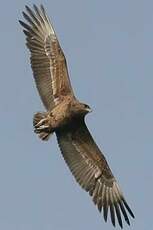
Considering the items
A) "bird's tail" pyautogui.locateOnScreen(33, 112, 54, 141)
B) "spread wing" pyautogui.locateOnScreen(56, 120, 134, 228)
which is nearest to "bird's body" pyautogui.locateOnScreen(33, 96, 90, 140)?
"bird's tail" pyautogui.locateOnScreen(33, 112, 54, 141)

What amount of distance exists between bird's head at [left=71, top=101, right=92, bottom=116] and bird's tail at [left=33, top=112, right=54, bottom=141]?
59 centimetres

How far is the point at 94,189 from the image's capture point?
68.7 feet

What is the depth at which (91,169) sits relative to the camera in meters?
21.2

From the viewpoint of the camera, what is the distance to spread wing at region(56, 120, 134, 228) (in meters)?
20.9

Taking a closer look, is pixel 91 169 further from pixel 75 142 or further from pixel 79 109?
pixel 79 109

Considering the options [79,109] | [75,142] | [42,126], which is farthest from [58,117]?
[75,142]

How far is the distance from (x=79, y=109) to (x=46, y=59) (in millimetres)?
1926

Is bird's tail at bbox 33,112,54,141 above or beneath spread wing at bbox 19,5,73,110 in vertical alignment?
beneath

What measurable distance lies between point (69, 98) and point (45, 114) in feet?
2.39

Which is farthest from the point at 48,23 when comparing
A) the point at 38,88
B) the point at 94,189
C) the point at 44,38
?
the point at 94,189

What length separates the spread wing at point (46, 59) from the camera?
68.4 ft

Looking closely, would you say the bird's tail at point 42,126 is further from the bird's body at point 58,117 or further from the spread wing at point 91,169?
the spread wing at point 91,169

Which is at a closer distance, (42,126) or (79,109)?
(42,126)

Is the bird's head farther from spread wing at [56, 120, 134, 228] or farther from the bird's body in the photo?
spread wing at [56, 120, 134, 228]
